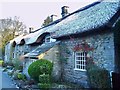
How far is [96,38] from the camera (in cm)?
1220

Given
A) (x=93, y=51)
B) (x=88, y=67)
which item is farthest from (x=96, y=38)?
(x=88, y=67)

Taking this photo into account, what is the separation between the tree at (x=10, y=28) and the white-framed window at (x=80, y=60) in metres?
42.1

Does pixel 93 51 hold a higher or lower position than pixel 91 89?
higher

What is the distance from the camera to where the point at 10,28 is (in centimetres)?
5744

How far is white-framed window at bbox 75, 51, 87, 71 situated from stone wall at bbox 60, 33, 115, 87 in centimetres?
31

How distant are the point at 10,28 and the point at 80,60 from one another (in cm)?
4610

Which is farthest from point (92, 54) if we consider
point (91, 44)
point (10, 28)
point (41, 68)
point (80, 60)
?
point (10, 28)

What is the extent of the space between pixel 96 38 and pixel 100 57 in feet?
3.66

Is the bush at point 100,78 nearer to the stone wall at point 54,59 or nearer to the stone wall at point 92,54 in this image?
the stone wall at point 92,54

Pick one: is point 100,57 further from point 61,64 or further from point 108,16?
point 61,64

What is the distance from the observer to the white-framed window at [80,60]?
13.6 meters

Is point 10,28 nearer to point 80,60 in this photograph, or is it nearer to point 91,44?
point 80,60

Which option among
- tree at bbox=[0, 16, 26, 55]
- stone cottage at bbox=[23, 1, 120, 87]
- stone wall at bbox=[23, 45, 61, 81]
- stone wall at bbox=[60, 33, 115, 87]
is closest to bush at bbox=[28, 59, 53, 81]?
stone wall at bbox=[23, 45, 61, 81]

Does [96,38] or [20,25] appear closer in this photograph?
[96,38]
